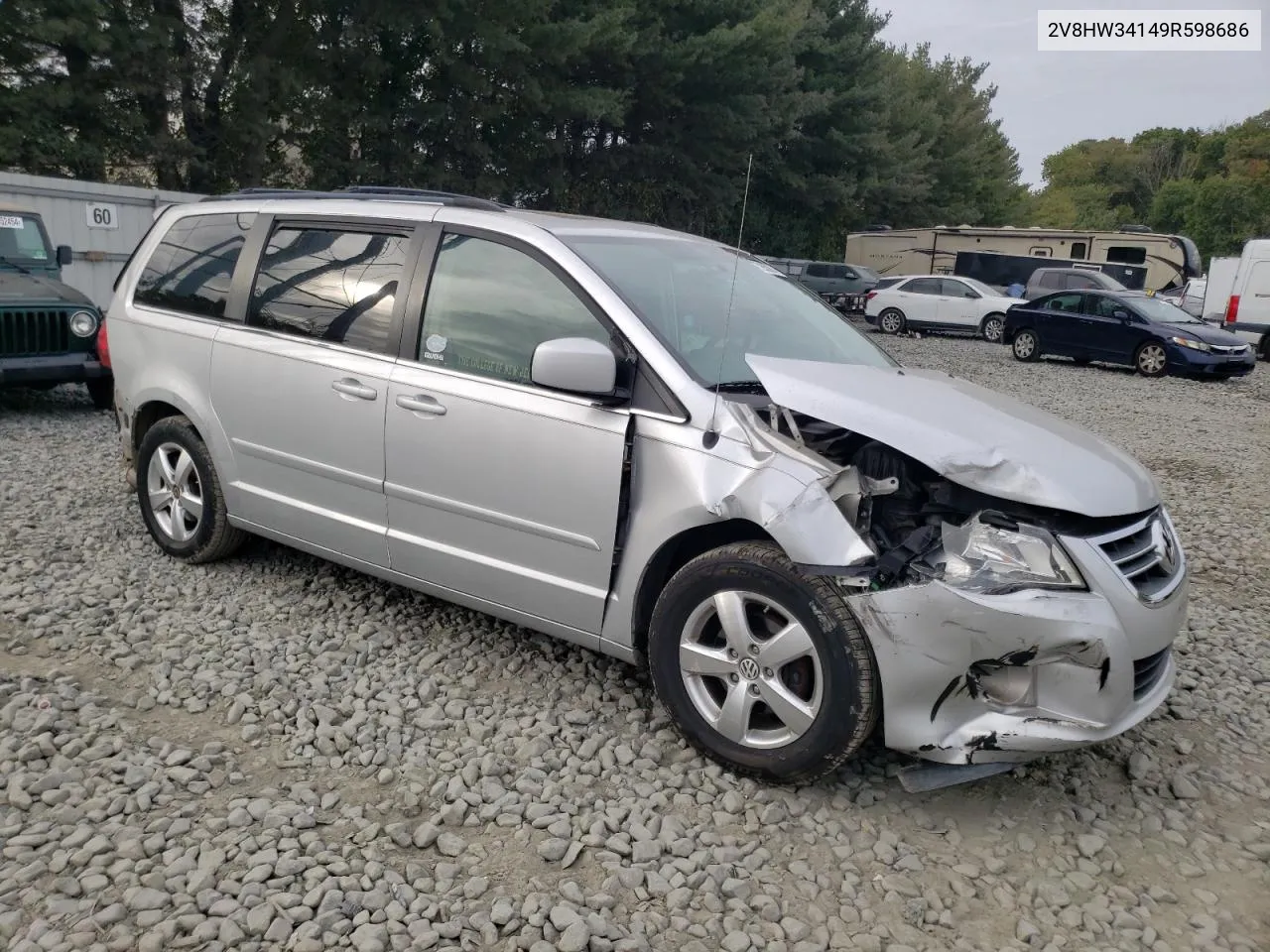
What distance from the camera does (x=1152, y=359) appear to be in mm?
16984

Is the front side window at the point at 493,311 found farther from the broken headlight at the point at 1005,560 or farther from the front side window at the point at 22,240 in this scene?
the front side window at the point at 22,240

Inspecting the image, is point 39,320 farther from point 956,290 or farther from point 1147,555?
point 956,290

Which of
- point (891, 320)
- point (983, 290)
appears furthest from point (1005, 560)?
point (891, 320)

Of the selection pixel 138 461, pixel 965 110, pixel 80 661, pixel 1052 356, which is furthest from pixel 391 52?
pixel 965 110

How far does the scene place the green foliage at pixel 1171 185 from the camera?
2260 inches

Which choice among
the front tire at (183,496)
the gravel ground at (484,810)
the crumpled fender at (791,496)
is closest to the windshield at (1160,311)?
the gravel ground at (484,810)

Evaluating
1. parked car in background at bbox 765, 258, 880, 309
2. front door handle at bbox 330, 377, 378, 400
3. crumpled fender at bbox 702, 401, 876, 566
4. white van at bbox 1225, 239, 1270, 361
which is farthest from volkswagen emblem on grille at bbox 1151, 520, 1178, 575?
parked car in background at bbox 765, 258, 880, 309

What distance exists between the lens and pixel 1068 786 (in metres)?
3.25

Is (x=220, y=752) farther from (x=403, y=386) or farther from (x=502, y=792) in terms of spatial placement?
(x=403, y=386)

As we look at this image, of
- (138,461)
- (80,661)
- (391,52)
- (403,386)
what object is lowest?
(80,661)

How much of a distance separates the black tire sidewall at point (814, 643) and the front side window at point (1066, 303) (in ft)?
57.0

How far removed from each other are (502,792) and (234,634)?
1.67m

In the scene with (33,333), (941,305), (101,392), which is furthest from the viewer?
(941,305)

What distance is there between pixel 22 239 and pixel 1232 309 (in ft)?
68.7
